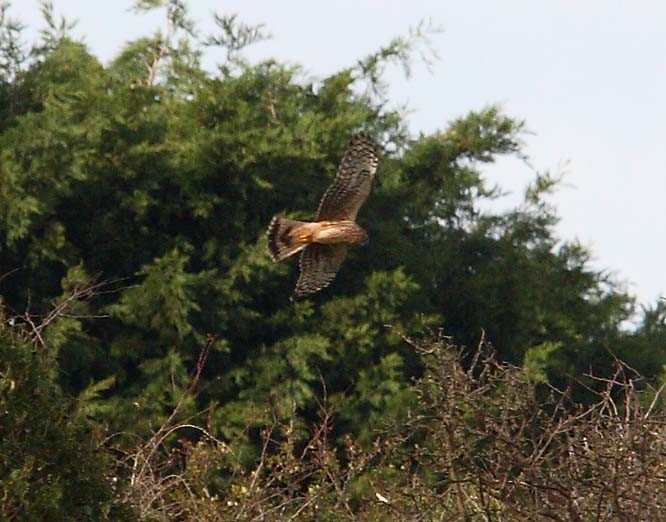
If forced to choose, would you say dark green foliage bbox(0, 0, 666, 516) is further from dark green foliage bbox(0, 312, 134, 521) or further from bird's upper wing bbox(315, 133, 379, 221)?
dark green foliage bbox(0, 312, 134, 521)

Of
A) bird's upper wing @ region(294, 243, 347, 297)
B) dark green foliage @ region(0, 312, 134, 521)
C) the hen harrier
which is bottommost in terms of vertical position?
dark green foliage @ region(0, 312, 134, 521)

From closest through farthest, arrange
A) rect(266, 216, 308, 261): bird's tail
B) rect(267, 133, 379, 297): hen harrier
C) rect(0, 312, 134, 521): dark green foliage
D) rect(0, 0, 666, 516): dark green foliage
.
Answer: rect(0, 312, 134, 521): dark green foliage → rect(267, 133, 379, 297): hen harrier → rect(266, 216, 308, 261): bird's tail → rect(0, 0, 666, 516): dark green foliage

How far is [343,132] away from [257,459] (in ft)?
13.9

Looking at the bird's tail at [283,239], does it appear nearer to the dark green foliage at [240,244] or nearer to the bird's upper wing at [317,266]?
the bird's upper wing at [317,266]

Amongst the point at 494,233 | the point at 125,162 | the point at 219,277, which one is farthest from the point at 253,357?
the point at 494,233

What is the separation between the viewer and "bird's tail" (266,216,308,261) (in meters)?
13.8

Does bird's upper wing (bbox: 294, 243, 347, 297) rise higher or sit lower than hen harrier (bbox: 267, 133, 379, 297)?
lower

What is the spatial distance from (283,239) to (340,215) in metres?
0.43

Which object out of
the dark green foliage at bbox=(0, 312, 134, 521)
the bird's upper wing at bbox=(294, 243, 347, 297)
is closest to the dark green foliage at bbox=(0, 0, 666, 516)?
the bird's upper wing at bbox=(294, 243, 347, 297)

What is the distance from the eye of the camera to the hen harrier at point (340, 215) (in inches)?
533

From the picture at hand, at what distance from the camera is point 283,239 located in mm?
13797

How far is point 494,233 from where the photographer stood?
21203 millimetres

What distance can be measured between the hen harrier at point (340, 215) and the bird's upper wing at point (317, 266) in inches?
3.2

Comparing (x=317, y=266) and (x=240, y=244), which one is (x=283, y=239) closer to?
(x=317, y=266)
